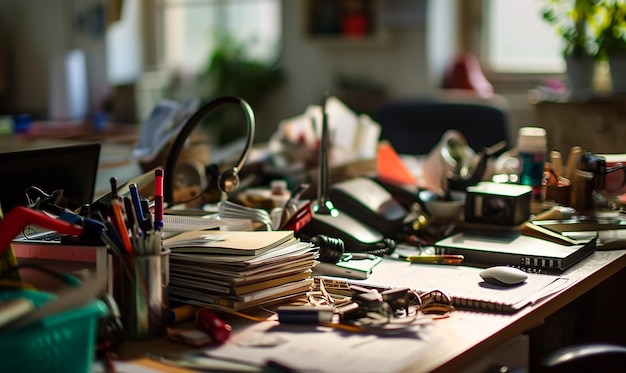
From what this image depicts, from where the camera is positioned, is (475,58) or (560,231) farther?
(475,58)

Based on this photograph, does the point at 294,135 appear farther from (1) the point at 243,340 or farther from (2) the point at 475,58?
(2) the point at 475,58

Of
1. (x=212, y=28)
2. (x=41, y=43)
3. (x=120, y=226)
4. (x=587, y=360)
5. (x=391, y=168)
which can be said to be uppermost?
(x=212, y=28)

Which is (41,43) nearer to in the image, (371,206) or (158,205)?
(371,206)

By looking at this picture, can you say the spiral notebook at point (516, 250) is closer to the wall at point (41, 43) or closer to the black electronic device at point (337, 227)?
the black electronic device at point (337, 227)

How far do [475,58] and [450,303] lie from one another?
3.36 m

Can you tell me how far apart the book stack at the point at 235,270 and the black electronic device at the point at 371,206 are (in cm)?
42

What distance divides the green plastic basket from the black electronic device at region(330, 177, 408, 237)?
0.86 meters

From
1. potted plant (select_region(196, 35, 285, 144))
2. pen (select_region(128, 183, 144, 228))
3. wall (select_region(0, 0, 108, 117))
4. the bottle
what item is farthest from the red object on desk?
wall (select_region(0, 0, 108, 117))

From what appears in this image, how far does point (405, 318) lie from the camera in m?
1.29

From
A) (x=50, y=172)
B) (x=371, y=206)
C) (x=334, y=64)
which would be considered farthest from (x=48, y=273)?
(x=334, y=64)

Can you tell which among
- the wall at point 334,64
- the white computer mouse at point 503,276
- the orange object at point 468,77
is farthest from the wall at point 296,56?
the white computer mouse at point 503,276

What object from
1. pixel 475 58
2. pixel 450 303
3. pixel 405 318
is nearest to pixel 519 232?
pixel 450 303

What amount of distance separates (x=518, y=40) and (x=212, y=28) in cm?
211

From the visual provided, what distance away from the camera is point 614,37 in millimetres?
2938
